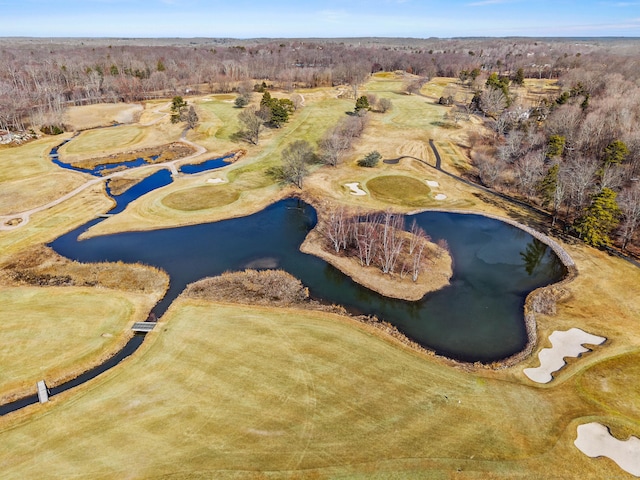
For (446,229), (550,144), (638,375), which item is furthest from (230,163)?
(638,375)

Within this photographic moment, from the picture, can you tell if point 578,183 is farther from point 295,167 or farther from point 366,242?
point 295,167

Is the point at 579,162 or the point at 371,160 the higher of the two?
the point at 579,162

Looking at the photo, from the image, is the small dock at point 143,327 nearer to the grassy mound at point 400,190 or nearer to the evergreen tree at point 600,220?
the grassy mound at point 400,190

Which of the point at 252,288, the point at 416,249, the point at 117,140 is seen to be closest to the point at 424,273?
the point at 416,249

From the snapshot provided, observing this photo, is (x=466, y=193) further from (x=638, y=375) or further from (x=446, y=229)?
(x=638, y=375)

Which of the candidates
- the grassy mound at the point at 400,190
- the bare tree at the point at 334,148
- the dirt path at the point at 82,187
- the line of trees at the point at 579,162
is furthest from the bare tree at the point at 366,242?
the dirt path at the point at 82,187

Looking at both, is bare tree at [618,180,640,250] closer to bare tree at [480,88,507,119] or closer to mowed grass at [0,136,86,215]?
bare tree at [480,88,507,119]

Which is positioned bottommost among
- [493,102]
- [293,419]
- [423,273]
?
[293,419]

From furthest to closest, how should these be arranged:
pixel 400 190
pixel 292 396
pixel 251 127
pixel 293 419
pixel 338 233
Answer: pixel 251 127 < pixel 400 190 < pixel 338 233 < pixel 292 396 < pixel 293 419
